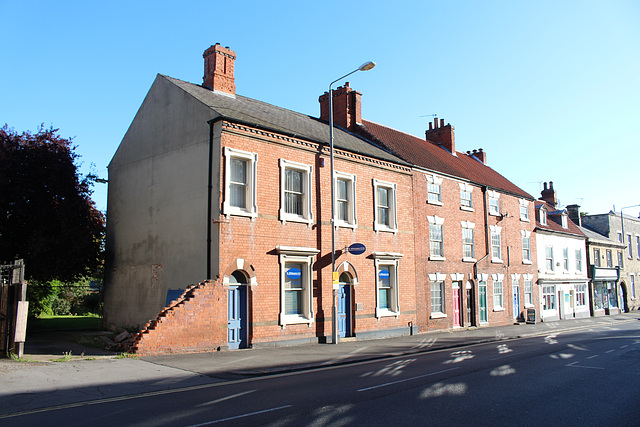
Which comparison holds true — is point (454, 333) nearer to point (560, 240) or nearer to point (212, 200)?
point (212, 200)

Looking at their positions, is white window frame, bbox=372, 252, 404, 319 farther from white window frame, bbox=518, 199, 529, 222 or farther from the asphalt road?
white window frame, bbox=518, 199, 529, 222

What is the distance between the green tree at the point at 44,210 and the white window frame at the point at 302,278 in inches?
354

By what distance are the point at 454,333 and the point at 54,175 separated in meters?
19.7

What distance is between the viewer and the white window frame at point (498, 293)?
3003 cm

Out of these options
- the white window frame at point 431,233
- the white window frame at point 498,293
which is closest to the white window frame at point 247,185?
the white window frame at point 431,233

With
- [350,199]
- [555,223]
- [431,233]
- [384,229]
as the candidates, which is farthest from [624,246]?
[350,199]

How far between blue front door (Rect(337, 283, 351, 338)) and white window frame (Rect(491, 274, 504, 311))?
13095 millimetres

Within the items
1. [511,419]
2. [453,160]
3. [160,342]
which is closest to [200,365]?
[160,342]

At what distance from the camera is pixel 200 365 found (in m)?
12.9

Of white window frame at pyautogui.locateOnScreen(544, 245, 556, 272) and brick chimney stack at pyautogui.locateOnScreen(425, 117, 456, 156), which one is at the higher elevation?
brick chimney stack at pyautogui.locateOnScreen(425, 117, 456, 156)

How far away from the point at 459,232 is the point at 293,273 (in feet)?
41.6

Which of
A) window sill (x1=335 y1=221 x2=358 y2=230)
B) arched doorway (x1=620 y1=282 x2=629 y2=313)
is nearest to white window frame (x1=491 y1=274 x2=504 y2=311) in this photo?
window sill (x1=335 y1=221 x2=358 y2=230)

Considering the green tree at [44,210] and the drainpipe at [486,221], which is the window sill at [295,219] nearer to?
the green tree at [44,210]

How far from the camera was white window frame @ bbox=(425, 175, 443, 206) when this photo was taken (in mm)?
25609
